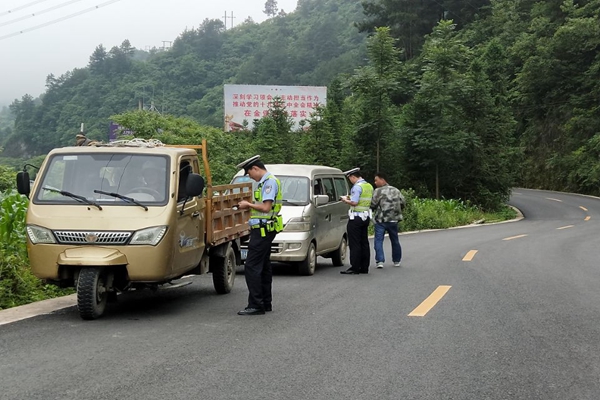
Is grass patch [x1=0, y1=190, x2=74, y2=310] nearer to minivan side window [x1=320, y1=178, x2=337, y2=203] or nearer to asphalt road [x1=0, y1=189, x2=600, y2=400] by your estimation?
asphalt road [x1=0, y1=189, x2=600, y2=400]

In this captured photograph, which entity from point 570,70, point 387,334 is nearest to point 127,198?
point 387,334

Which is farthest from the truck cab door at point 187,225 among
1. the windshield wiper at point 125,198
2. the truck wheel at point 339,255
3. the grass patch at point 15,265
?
the truck wheel at point 339,255

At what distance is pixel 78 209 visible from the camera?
332 inches

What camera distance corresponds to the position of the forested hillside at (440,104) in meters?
37.9

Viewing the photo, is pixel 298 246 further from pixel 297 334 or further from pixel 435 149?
pixel 435 149

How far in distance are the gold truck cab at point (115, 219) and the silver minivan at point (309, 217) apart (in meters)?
3.20

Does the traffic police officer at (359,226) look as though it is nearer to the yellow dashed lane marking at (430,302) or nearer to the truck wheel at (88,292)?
the yellow dashed lane marking at (430,302)

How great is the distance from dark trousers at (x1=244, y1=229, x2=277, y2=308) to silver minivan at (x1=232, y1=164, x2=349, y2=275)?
3.92 meters

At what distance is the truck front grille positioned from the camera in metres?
8.11

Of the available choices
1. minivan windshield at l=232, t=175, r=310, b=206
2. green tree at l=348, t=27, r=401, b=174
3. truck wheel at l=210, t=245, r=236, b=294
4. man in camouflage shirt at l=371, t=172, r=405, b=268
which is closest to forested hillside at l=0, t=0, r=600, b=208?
green tree at l=348, t=27, r=401, b=174

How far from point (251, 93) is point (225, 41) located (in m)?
75.5

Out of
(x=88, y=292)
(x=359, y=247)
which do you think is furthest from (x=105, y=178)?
(x=359, y=247)

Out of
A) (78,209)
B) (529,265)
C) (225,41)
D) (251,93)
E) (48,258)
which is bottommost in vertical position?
(529,265)

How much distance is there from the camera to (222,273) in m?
10.5
